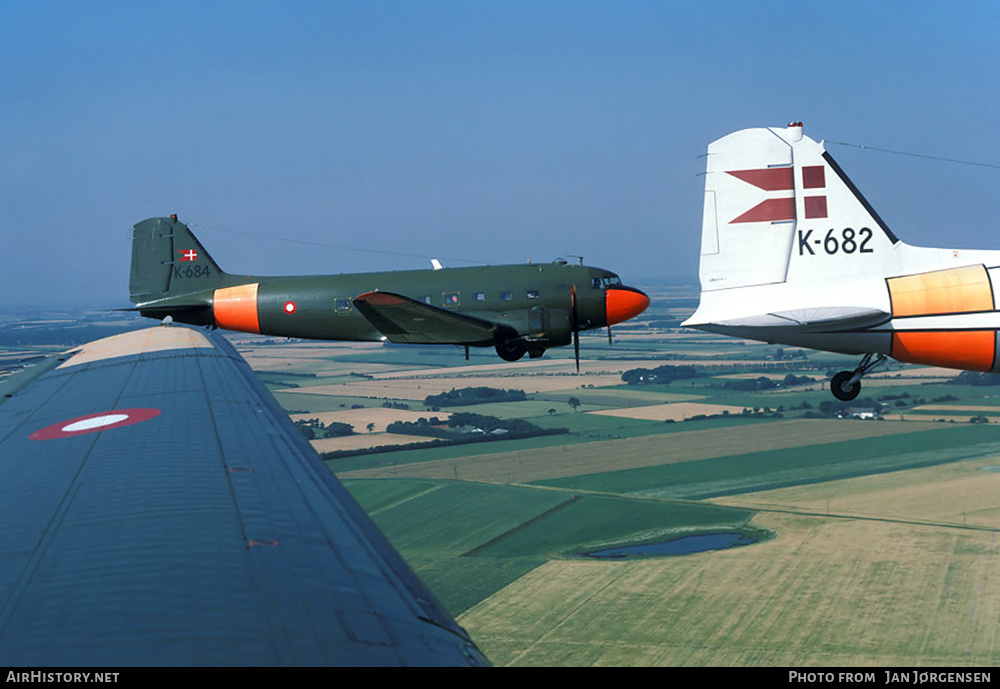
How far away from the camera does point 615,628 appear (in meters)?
53.6

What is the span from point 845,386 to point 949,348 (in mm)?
2834

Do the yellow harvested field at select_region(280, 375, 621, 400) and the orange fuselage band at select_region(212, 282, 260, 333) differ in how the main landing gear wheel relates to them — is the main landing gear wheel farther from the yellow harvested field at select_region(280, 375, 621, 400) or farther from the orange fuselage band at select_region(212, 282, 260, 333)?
the yellow harvested field at select_region(280, 375, 621, 400)

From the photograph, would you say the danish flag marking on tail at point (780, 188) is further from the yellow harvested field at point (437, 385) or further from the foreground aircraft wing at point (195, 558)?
the yellow harvested field at point (437, 385)

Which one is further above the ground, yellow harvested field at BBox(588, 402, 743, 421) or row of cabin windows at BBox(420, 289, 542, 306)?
row of cabin windows at BBox(420, 289, 542, 306)

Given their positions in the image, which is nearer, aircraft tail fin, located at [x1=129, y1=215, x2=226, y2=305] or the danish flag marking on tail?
the danish flag marking on tail

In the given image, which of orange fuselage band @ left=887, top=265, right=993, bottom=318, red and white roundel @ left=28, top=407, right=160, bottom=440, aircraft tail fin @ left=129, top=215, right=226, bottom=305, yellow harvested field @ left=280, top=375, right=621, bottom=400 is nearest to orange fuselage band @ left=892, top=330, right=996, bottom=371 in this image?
orange fuselage band @ left=887, top=265, right=993, bottom=318

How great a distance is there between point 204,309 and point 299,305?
626cm

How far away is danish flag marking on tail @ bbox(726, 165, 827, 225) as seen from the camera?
2325cm

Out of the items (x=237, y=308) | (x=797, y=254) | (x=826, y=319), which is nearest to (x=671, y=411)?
(x=237, y=308)

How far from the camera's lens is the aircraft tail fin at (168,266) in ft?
140

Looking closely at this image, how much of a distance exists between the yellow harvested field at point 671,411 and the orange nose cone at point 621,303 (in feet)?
269

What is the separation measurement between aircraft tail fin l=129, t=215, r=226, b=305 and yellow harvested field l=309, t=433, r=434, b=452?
5783cm

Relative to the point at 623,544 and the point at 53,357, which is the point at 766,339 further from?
the point at 623,544
